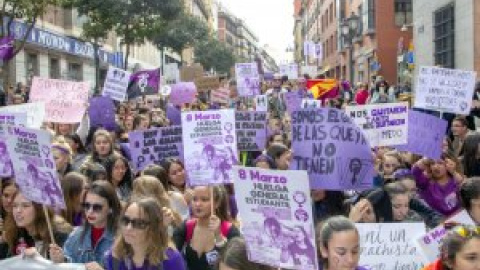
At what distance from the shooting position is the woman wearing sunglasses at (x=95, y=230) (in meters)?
5.18

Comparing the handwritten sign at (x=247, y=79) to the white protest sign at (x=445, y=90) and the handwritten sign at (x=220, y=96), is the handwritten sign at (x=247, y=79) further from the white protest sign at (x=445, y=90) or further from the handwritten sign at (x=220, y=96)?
the white protest sign at (x=445, y=90)

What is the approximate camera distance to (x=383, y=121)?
8.18 meters

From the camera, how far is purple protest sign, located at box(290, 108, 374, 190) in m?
6.00

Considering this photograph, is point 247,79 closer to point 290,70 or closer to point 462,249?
point 290,70

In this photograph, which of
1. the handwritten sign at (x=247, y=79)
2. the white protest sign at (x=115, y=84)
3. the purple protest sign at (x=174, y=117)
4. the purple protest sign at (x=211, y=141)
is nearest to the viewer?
the purple protest sign at (x=211, y=141)

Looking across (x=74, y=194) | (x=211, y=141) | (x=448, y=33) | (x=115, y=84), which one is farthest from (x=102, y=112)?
(x=448, y=33)

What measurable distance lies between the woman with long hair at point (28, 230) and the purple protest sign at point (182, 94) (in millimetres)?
11807

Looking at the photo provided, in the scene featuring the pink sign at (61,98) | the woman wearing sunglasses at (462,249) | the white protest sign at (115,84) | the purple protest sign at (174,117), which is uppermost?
the white protest sign at (115,84)

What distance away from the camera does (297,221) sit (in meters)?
4.12

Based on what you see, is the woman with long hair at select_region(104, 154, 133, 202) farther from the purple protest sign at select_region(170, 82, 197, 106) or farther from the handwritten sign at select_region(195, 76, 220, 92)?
the handwritten sign at select_region(195, 76, 220, 92)

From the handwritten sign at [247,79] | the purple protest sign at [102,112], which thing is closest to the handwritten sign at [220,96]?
the handwritten sign at [247,79]

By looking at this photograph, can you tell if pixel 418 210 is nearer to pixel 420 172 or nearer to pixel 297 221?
pixel 420 172

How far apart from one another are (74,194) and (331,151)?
6.57 feet

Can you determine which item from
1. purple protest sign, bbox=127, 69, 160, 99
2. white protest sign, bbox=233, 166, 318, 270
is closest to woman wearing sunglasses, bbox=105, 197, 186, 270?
white protest sign, bbox=233, 166, 318, 270
